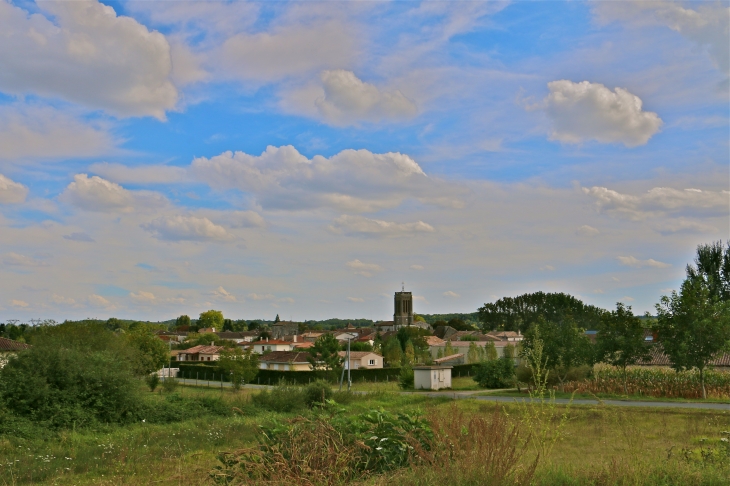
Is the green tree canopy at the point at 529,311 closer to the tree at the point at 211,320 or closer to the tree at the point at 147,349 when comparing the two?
the tree at the point at 147,349

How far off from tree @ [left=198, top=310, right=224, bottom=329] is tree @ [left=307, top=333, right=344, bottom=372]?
110 meters

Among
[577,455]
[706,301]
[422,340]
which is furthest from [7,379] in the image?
[422,340]

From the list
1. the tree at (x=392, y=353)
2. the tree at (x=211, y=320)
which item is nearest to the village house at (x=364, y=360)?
the tree at (x=392, y=353)

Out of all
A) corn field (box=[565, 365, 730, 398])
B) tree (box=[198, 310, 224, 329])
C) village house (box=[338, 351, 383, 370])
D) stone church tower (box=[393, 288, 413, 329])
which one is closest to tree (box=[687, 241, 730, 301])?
corn field (box=[565, 365, 730, 398])

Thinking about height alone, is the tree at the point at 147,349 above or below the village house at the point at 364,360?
above

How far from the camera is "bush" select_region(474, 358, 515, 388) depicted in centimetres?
3638

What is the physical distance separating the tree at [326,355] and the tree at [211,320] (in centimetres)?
Answer: 11014

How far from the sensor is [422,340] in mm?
76500

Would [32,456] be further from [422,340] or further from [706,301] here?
[422,340]

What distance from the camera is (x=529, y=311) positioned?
95.1m

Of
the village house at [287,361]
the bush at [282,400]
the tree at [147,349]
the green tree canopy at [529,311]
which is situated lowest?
the village house at [287,361]

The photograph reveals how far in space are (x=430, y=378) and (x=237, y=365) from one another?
1494cm

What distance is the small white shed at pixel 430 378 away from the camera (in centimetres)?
3647

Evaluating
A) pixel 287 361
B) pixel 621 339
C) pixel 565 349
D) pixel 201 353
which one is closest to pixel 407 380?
pixel 565 349
